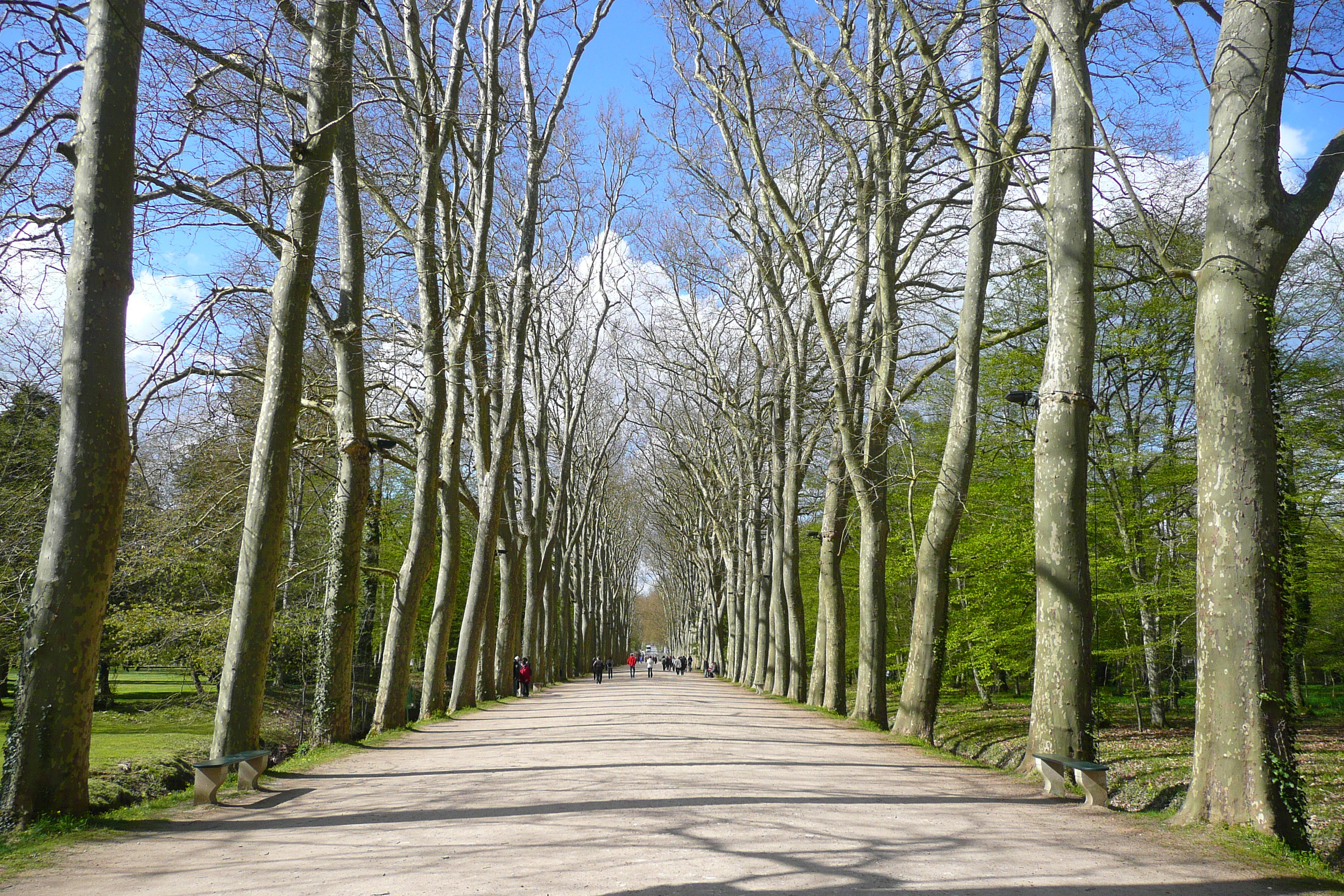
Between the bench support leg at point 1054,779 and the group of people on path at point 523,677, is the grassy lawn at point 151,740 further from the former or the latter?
the bench support leg at point 1054,779

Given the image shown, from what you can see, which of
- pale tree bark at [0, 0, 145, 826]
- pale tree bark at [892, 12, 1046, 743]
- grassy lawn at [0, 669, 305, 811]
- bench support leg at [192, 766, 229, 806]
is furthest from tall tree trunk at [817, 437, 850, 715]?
pale tree bark at [0, 0, 145, 826]

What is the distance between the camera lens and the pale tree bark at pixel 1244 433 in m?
5.97

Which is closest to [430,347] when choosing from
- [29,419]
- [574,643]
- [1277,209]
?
[29,419]

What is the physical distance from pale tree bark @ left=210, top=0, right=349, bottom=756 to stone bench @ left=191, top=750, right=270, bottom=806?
2.44ft

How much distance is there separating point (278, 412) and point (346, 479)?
7.83ft

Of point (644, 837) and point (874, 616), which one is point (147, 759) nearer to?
point (644, 837)

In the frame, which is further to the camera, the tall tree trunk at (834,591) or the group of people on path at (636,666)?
the group of people on path at (636,666)

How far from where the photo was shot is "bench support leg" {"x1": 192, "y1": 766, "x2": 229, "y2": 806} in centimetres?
715

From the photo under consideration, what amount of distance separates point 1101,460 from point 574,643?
1292 inches

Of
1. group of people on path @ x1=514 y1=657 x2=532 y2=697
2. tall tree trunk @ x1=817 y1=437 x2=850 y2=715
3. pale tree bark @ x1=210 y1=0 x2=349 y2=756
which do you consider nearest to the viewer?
pale tree bark @ x1=210 y1=0 x2=349 y2=756

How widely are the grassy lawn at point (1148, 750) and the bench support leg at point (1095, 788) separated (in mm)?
1661

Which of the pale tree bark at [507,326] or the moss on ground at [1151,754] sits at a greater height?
the pale tree bark at [507,326]

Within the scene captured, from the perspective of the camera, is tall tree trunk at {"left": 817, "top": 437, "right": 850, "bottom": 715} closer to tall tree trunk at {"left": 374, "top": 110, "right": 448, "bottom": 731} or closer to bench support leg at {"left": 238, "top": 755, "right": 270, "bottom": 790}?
tall tree trunk at {"left": 374, "top": 110, "right": 448, "bottom": 731}

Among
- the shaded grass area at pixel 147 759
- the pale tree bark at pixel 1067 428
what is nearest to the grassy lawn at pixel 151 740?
the shaded grass area at pixel 147 759
